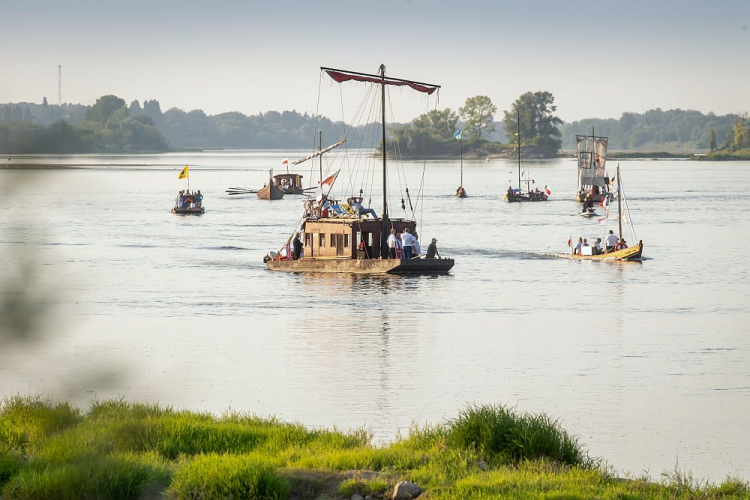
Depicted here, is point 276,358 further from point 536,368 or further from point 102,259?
point 102,259

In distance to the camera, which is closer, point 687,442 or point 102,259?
point 687,442

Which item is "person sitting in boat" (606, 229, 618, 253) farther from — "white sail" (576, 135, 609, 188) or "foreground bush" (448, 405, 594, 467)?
"white sail" (576, 135, 609, 188)

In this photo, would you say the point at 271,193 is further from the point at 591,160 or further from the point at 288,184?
the point at 591,160

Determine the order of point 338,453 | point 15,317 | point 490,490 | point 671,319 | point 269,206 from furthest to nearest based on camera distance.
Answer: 1. point 269,206
2. point 671,319
3. point 338,453
4. point 490,490
5. point 15,317

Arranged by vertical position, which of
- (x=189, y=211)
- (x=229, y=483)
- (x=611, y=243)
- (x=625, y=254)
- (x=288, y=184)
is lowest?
(x=625, y=254)

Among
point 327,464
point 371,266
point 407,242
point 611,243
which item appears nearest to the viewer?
point 327,464

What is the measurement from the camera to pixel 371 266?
48.0 meters

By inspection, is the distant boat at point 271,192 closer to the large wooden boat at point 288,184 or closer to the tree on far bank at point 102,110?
the large wooden boat at point 288,184

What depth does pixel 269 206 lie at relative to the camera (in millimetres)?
116938

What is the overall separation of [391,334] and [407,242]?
47.1 feet

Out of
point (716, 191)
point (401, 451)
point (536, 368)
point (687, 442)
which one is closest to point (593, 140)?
point (716, 191)

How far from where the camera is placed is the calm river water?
3.29 meters

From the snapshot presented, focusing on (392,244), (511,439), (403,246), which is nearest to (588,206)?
(392,244)

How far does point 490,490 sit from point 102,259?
1916 inches
